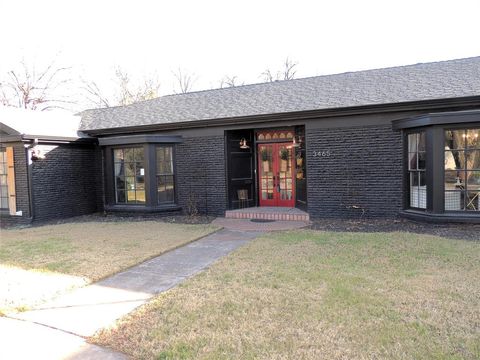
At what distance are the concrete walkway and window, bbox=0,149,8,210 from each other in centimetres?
831

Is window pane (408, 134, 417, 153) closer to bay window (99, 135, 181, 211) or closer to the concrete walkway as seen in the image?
the concrete walkway

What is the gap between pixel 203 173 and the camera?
12484 mm

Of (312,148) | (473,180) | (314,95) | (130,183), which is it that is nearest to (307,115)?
(312,148)

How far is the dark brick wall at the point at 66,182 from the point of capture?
480 inches

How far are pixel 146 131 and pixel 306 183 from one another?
19.6 ft

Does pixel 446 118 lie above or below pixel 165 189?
above

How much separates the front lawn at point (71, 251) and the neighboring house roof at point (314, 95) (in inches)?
167

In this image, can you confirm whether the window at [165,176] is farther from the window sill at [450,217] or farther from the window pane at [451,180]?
the window pane at [451,180]

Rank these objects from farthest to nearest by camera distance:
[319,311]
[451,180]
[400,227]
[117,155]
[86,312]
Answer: [117,155] < [400,227] < [451,180] < [86,312] < [319,311]

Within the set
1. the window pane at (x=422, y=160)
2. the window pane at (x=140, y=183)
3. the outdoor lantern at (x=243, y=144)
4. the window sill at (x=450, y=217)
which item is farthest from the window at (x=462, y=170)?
the window pane at (x=140, y=183)

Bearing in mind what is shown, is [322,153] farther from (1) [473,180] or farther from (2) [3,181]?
(2) [3,181]

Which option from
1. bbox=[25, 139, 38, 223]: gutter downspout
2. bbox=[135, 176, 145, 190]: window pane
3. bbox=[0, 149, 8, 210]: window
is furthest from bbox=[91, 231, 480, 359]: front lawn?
bbox=[0, 149, 8, 210]: window

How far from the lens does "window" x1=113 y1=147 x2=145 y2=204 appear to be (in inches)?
503

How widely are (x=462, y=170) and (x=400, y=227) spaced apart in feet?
6.50
